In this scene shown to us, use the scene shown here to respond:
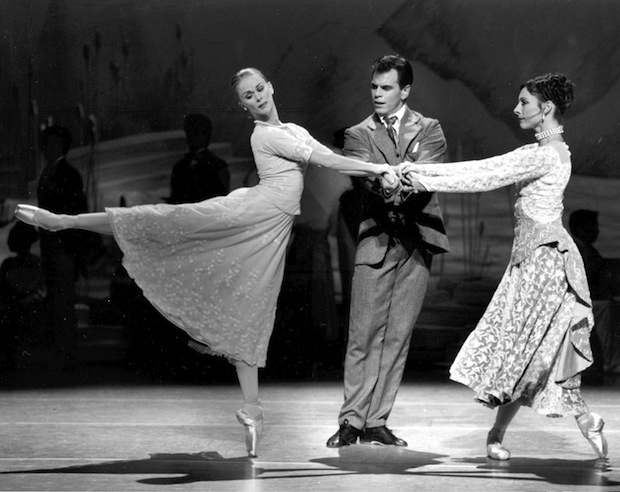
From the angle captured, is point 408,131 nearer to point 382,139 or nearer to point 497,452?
point 382,139

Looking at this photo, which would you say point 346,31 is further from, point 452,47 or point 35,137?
point 35,137

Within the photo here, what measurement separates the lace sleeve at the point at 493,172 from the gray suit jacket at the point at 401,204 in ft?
0.86

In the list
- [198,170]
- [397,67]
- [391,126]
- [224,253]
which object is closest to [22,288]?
[198,170]

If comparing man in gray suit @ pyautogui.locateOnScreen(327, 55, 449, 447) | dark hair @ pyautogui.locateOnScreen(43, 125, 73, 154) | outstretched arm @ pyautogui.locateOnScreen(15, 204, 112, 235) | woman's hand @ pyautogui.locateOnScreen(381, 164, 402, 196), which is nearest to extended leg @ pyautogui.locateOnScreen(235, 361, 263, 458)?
man in gray suit @ pyautogui.locateOnScreen(327, 55, 449, 447)

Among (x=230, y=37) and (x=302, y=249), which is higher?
(x=230, y=37)

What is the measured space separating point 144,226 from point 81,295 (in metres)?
2.34

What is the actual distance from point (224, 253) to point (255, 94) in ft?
2.00

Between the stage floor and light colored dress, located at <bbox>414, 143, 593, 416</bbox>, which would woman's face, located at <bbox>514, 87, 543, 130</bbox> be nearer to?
light colored dress, located at <bbox>414, 143, 593, 416</bbox>

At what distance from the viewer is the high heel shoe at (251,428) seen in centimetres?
451

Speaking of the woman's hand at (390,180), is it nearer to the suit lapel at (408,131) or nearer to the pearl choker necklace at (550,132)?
the suit lapel at (408,131)

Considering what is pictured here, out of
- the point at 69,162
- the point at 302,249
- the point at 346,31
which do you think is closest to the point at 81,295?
the point at 69,162

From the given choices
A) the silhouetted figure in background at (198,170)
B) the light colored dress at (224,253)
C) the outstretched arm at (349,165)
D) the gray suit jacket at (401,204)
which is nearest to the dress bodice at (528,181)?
the outstretched arm at (349,165)

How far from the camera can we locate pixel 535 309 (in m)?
4.48

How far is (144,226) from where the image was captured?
14.4 feet
